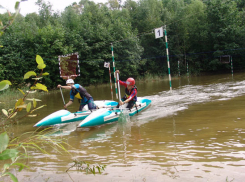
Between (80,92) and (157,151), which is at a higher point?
(80,92)

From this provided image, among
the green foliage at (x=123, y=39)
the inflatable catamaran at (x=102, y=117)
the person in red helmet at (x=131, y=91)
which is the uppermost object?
the green foliage at (x=123, y=39)

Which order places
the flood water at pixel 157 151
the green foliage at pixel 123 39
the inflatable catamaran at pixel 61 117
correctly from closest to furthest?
1. the flood water at pixel 157 151
2. the inflatable catamaran at pixel 61 117
3. the green foliage at pixel 123 39

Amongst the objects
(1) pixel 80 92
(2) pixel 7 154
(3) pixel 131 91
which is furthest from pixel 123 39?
(2) pixel 7 154

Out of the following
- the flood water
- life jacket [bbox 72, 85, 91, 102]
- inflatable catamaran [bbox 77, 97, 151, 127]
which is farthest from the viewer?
life jacket [bbox 72, 85, 91, 102]

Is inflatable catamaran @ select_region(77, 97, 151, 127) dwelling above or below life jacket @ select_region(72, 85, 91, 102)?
below

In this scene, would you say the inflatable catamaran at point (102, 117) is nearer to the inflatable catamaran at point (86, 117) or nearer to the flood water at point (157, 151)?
the inflatable catamaran at point (86, 117)

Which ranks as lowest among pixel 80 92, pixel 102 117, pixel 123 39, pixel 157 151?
pixel 157 151

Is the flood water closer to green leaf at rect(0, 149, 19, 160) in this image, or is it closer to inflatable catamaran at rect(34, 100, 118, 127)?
inflatable catamaran at rect(34, 100, 118, 127)

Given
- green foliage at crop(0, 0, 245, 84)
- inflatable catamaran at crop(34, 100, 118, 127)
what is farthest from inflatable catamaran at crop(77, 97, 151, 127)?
green foliage at crop(0, 0, 245, 84)

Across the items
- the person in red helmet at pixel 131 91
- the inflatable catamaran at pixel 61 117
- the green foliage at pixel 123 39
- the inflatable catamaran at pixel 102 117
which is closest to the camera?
the inflatable catamaran at pixel 102 117

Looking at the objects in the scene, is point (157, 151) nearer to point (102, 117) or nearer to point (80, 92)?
point (102, 117)

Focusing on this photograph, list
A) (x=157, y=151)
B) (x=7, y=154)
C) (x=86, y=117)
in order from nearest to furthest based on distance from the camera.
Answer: (x=7, y=154), (x=157, y=151), (x=86, y=117)

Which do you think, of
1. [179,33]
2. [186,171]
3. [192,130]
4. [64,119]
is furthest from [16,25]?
[186,171]

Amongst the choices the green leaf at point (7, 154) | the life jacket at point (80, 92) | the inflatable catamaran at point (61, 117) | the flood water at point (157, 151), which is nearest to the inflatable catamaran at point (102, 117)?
the flood water at point (157, 151)
